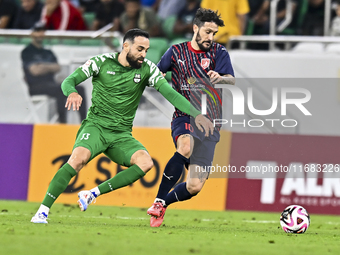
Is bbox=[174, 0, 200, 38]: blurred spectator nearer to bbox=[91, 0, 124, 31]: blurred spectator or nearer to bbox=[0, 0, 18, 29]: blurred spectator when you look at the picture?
bbox=[91, 0, 124, 31]: blurred spectator

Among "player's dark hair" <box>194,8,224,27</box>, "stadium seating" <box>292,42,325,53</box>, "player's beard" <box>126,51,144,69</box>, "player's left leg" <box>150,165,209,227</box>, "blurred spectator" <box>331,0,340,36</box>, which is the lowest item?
"player's left leg" <box>150,165,209,227</box>

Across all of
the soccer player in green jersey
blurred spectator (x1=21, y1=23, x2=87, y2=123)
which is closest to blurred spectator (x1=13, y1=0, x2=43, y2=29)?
blurred spectator (x1=21, y1=23, x2=87, y2=123)

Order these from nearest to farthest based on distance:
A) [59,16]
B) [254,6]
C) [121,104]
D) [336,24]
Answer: [121,104], [336,24], [59,16], [254,6]

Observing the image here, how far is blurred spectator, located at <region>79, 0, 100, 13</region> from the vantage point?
41.3 feet

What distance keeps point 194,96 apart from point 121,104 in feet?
2.72

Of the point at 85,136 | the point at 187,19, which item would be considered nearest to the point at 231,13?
the point at 187,19

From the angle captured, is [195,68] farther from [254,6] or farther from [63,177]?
[254,6]

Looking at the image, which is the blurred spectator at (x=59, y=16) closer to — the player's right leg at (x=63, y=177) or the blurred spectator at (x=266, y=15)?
the blurred spectator at (x=266, y=15)

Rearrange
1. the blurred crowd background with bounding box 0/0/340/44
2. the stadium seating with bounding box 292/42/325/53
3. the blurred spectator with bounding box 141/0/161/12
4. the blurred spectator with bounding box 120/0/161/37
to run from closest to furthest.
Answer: the stadium seating with bounding box 292/42/325/53 < the blurred crowd background with bounding box 0/0/340/44 < the blurred spectator with bounding box 120/0/161/37 < the blurred spectator with bounding box 141/0/161/12

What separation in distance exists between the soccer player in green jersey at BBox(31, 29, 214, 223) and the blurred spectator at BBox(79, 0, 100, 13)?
6.29m

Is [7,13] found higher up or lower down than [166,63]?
higher up

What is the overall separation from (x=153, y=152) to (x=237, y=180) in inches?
58.6

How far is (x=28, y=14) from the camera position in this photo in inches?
471

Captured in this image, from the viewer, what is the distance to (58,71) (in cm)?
990
